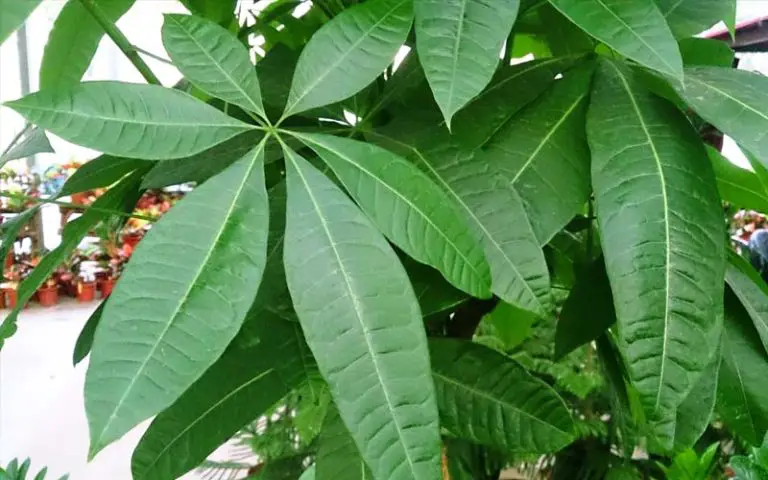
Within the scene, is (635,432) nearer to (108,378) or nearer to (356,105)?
(356,105)

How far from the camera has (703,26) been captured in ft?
1.65

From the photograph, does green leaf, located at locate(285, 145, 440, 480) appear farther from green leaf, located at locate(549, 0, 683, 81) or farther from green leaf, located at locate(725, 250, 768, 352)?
green leaf, located at locate(725, 250, 768, 352)

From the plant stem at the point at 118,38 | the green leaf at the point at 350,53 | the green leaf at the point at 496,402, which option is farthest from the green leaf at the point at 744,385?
the plant stem at the point at 118,38

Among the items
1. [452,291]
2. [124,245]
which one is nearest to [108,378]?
[452,291]

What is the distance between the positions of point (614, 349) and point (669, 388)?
0.95ft

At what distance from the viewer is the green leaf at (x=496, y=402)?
481mm

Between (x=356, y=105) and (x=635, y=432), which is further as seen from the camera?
(x=635, y=432)

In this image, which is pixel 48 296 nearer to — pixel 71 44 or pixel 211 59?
pixel 71 44

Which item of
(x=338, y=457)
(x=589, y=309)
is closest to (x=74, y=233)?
(x=338, y=457)

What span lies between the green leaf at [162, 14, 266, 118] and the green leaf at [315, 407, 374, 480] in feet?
0.77

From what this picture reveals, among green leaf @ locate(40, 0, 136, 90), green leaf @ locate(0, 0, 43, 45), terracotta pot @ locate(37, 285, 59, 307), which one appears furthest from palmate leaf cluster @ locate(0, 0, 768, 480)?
terracotta pot @ locate(37, 285, 59, 307)

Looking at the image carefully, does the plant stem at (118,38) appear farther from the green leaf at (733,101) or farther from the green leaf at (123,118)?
the green leaf at (733,101)

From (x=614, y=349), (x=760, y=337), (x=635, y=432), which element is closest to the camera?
(x=760, y=337)

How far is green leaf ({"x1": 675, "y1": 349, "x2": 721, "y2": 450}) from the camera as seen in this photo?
0.44 meters
